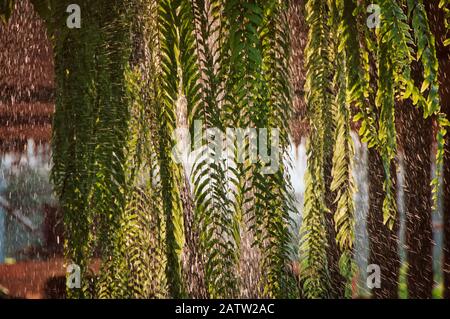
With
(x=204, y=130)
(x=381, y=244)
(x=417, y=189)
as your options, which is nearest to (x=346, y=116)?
(x=204, y=130)

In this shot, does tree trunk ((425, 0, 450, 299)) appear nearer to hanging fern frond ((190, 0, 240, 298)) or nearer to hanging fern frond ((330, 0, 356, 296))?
hanging fern frond ((330, 0, 356, 296))

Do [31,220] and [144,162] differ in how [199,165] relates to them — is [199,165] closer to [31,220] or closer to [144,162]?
[144,162]

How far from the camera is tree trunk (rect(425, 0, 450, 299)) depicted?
7.88 feet

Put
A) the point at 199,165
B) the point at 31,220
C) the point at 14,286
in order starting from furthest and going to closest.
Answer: the point at 31,220 < the point at 14,286 < the point at 199,165

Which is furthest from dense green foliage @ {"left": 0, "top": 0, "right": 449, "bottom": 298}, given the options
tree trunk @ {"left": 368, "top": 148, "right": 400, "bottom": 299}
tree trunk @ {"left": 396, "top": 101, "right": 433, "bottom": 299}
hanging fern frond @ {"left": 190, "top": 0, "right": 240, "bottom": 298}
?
tree trunk @ {"left": 368, "top": 148, "right": 400, "bottom": 299}

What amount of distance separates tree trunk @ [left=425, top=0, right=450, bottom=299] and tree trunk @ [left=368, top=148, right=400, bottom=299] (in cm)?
29

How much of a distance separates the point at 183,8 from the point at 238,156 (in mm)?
181

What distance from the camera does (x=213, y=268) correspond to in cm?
58

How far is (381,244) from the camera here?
2994 millimetres

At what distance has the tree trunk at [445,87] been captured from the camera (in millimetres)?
2402

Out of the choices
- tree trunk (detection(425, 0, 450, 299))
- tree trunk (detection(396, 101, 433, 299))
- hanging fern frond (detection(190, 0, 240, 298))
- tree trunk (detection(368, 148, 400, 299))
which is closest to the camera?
hanging fern frond (detection(190, 0, 240, 298))

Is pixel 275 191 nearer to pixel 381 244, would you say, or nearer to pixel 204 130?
pixel 204 130

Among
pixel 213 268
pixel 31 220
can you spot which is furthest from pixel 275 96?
pixel 31 220

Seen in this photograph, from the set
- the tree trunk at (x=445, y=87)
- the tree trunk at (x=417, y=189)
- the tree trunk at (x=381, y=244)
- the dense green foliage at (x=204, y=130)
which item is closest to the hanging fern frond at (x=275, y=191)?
the dense green foliage at (x=204, y=130)
